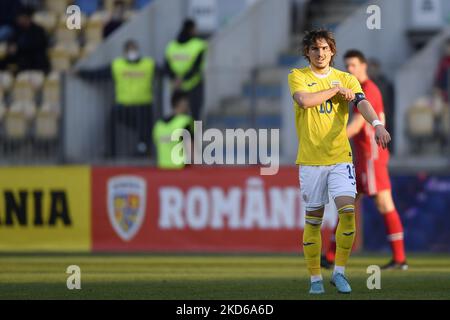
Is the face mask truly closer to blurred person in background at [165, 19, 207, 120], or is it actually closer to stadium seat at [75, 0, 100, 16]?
blurred person in background at [165, 19, 207, 120]

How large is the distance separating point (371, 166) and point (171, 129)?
19.1 feet

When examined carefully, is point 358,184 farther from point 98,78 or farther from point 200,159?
point 98,78

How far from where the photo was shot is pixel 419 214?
19844 mm

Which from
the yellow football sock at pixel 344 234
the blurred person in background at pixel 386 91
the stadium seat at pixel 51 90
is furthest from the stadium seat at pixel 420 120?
the yellow football sock at pixel 344 234

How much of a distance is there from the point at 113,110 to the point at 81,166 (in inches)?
61.0

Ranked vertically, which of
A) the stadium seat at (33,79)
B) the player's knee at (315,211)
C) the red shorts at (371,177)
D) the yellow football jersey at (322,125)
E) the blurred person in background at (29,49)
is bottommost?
the player's knee at (315,211)

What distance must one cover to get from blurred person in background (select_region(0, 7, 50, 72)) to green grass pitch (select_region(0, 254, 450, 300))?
5930mm

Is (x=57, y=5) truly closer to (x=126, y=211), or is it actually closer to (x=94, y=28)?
(x=94, y=28)

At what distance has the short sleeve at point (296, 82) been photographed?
1205 cm

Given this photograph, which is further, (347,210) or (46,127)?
(46,127)

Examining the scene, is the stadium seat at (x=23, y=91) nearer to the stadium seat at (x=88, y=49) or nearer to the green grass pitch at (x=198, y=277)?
the stadium seat at (x=88, y=49)

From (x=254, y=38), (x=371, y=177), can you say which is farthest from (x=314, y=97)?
(x=254, y=38)

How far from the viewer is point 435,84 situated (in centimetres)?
2064
